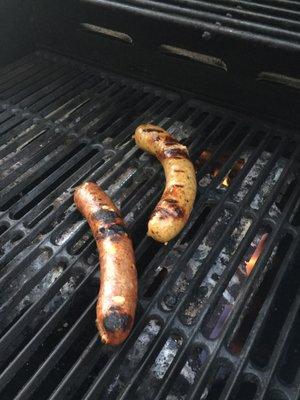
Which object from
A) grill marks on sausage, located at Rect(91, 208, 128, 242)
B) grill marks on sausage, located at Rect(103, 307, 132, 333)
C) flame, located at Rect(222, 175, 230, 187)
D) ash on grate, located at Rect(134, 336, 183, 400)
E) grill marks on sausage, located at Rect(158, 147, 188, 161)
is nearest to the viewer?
grill marks on sausage, located at Rect(103, 307, 132, 333)

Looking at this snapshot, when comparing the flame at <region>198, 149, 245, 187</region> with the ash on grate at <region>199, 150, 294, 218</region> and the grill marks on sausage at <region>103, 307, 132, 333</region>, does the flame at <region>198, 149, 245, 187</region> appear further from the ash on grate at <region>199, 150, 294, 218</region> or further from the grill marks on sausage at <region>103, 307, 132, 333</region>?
the grill marks on sausage at <region>103, 307, 132, 333</region>

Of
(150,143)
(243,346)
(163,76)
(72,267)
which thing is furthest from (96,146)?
(243,346)

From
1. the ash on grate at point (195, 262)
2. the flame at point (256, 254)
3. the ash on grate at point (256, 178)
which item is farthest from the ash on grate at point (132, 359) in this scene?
the ash on grate at point (256, 178)

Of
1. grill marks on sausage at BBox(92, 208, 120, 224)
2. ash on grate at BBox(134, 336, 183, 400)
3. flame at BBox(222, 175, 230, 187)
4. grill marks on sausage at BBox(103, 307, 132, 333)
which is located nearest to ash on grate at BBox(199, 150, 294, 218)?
flame at BBox(222, 175, 230, 187)

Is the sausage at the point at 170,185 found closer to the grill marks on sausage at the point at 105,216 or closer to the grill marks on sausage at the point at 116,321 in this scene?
the grill marks on sausage at the point at 105,216

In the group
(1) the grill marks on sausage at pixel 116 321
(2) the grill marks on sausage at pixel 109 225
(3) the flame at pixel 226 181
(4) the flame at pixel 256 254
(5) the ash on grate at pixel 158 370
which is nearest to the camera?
(1) the grill marks on sausage at pixel 116 321
